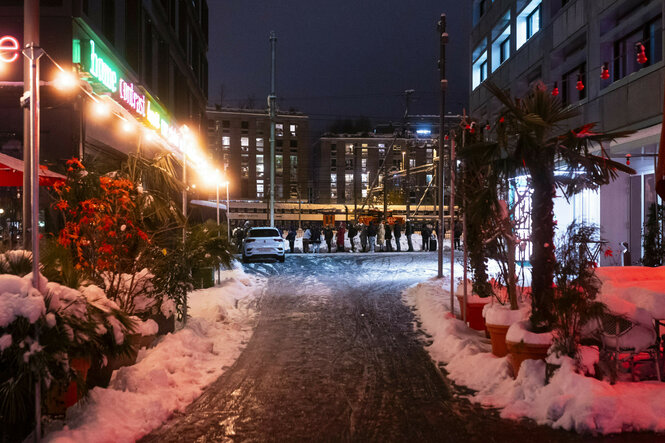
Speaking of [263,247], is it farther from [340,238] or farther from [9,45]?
[9,45]

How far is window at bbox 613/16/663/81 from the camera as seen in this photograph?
566 inches

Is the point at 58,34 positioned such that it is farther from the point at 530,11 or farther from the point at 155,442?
the point at 530,11

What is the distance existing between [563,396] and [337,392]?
2.48 meters

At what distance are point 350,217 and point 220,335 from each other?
62.2 m

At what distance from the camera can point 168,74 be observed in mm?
22672

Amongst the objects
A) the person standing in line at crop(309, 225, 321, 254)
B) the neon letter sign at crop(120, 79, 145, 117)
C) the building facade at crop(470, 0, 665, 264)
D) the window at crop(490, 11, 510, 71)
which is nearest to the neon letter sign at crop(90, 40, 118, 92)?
the neon letter sign at crop(120, 79, 145, 117)

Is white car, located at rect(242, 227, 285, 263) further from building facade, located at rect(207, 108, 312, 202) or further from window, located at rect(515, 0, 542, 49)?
building facade, located at rect(207, 108, 312, 202)

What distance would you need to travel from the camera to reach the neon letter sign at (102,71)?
11.9 meters

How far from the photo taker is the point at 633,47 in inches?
610

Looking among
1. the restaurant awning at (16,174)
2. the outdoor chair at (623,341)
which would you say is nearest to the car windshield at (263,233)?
the restaurant awning at (16,174)

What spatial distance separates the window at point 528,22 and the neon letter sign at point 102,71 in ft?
54.2

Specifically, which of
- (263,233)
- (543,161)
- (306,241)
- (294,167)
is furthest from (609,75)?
(294,167)

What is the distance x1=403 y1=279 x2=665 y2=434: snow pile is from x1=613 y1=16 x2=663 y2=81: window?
11.0 m

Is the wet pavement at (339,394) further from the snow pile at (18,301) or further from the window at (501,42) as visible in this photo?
the window at (501,42)
